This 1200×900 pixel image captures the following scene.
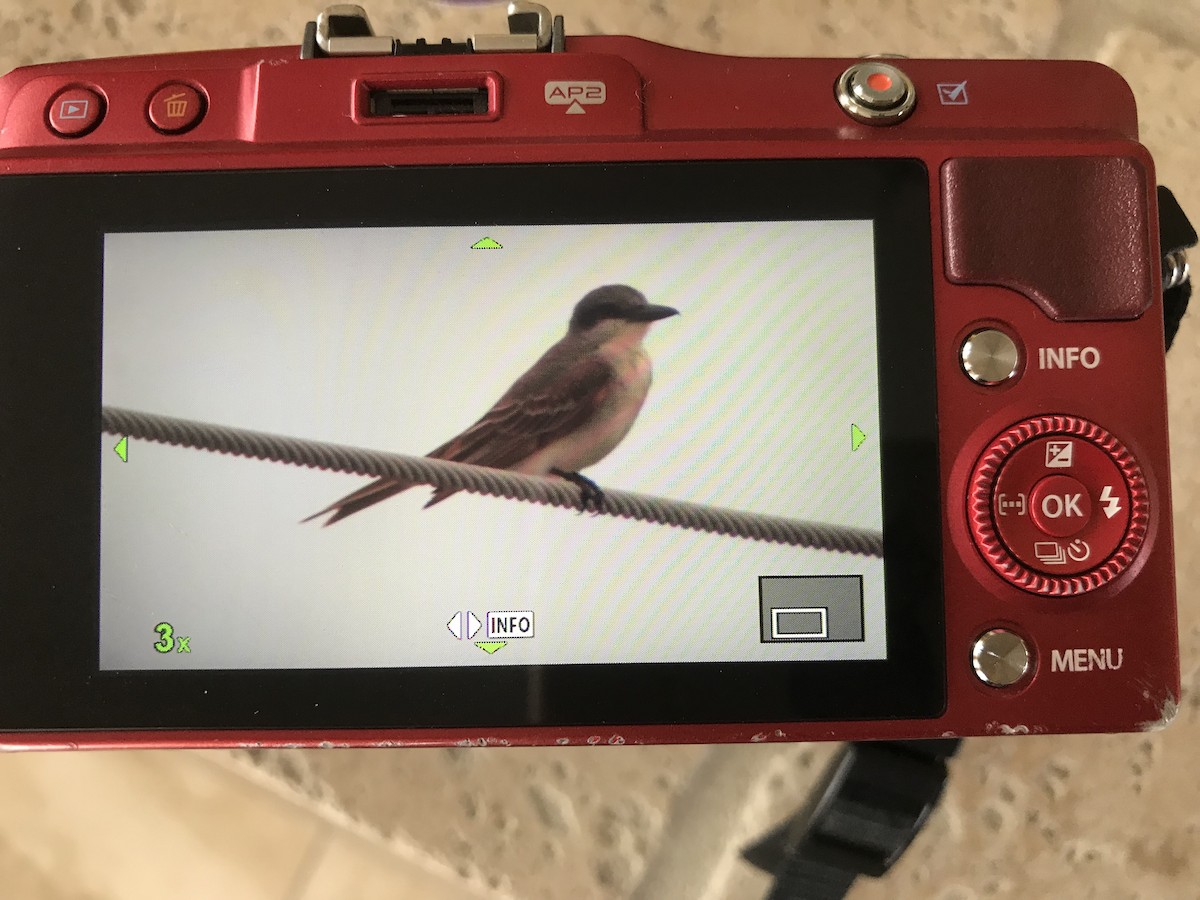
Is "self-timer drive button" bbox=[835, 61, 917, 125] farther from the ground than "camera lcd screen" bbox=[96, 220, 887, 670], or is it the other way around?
"self-timer drive button" bbox=[835, 61, 917, 125]

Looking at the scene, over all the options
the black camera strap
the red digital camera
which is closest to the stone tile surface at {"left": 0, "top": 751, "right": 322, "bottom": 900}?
the red digital camera

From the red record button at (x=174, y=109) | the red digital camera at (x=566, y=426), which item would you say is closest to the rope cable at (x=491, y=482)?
the red digital camera at (x=566, y=426)

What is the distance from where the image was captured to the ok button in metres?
0.34

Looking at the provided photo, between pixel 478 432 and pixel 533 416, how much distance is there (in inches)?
0.8

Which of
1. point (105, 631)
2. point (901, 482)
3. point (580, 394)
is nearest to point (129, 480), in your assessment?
point (105, 631)

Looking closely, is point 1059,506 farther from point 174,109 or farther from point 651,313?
point 174,109

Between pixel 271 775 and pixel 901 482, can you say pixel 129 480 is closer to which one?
pixel 271 775

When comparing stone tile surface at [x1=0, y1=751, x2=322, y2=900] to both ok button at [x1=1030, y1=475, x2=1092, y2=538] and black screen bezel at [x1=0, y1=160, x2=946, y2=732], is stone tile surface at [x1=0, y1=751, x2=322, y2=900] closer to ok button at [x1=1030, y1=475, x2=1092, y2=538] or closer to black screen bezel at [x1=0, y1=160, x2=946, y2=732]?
black screen bezel at [x1=0, y1=160, x2=946, y2=732]

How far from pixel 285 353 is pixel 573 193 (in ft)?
0.38

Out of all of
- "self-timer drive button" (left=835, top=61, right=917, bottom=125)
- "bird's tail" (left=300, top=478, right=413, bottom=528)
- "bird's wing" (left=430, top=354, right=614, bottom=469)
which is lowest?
"bird's tail" (left=300, top=478, right=413, bottom=528)

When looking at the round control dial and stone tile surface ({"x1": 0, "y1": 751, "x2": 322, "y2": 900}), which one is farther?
stone tile surface ({"x1": 0, "y1": 751, "x2": 322, "y2": 900})

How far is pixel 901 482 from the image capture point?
345mm

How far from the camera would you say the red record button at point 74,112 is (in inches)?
13.9

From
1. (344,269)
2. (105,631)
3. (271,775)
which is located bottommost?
(271,775)
